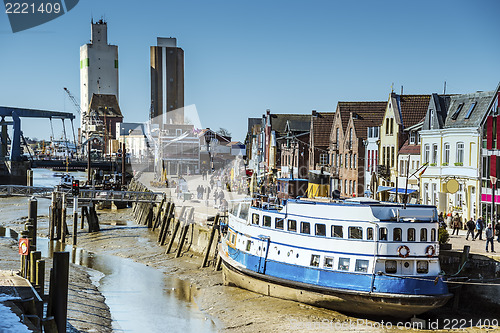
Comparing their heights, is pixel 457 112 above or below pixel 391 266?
above

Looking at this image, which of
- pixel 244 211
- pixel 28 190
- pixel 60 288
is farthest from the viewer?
pixel 28 190

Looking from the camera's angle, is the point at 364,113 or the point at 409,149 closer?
the point at 409,149

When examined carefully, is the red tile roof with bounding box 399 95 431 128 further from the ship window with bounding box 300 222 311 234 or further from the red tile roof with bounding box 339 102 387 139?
the ship window with bounding box 300 222 311 234

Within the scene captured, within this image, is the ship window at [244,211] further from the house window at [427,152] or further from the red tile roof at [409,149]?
the red tile roof at [409,149]

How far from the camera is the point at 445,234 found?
28141 mm

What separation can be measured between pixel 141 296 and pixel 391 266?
38.6 feet

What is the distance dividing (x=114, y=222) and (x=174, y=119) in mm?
135750

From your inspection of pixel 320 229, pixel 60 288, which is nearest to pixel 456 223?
pixel 320 229

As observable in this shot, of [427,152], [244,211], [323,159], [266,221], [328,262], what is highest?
[427,152]

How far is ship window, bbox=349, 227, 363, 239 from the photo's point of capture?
2547cm

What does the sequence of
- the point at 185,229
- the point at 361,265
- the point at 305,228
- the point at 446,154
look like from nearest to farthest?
the point at 361,265 < the point at 305,228 < the point at 446,154 < the point at 185,229

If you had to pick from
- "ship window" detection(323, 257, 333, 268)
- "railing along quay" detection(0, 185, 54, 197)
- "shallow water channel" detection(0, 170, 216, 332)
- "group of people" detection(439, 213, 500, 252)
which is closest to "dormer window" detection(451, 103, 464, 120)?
"group of people" detection(439, 213, 500, 252)

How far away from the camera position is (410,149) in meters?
44.9

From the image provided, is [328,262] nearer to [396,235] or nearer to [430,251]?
[396,235]
